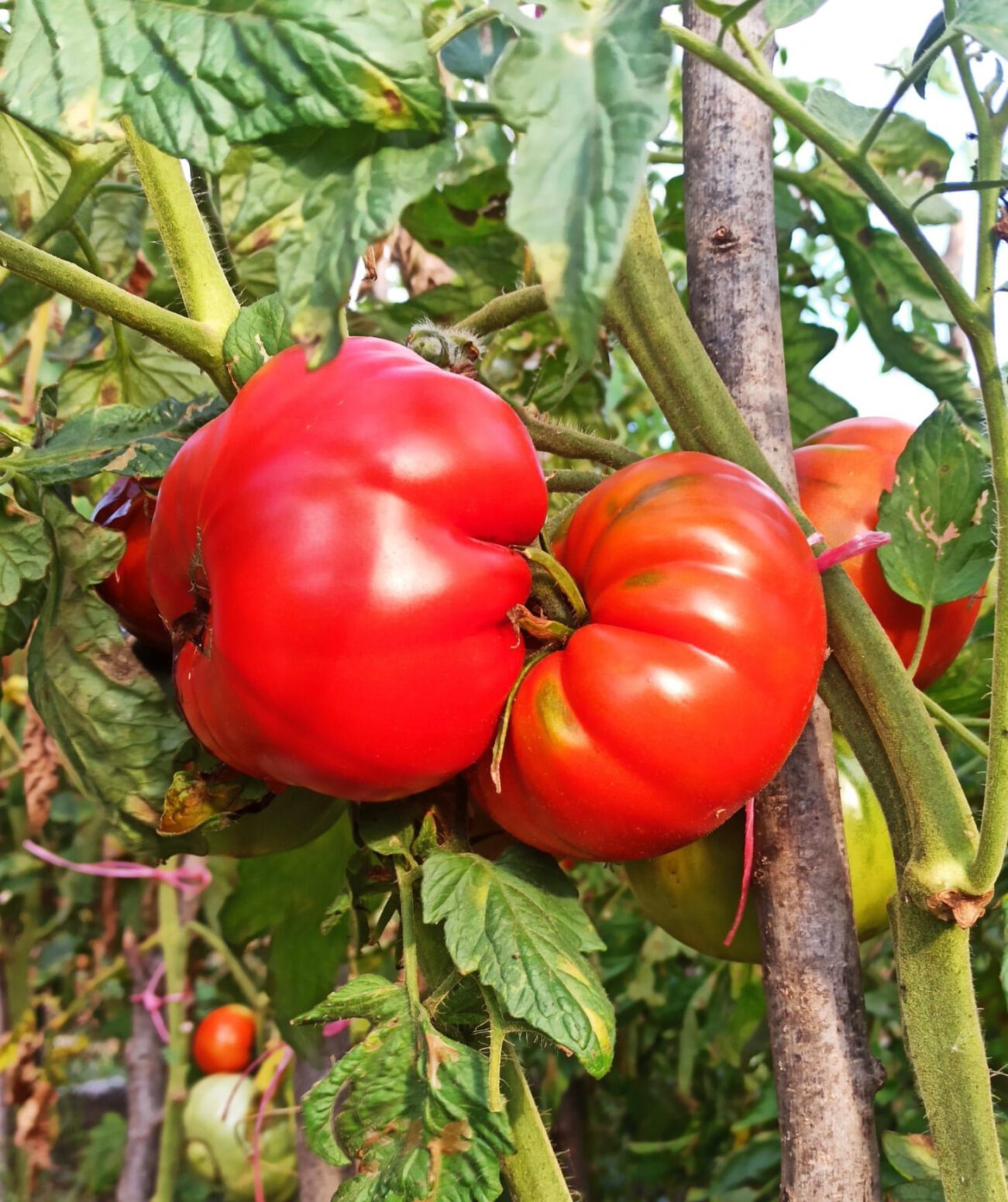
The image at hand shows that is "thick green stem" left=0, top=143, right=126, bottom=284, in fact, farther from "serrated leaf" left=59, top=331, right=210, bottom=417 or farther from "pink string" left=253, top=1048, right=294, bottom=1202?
"pink string" left=253, top=1048, right=294, bottom=1202

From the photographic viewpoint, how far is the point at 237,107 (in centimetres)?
34

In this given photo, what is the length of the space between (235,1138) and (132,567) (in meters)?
1.43

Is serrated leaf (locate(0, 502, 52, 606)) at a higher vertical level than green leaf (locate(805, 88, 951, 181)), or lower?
lower

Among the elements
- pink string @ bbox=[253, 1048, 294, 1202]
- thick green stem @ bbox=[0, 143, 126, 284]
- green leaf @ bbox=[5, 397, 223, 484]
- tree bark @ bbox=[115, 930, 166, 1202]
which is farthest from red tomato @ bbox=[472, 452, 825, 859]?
tree bark @ bbox=[115, 930, 166, 1202]

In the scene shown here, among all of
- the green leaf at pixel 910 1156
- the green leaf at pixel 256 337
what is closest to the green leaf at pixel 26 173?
the green leaf at pixel 256 337

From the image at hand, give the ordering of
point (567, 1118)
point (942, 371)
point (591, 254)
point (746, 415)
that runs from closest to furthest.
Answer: point (591, 254)
point (746, 415)
point (942, 371)
point (567, 1118)

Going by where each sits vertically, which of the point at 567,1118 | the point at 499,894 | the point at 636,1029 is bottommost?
the point at 567,1118

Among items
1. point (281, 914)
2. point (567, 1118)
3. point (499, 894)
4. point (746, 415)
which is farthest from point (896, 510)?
point (567, 1118)

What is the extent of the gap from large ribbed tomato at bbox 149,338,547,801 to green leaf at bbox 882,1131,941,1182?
0.39 metres

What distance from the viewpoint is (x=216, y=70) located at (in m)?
0.34

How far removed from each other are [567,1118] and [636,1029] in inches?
8.4

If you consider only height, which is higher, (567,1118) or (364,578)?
(364,578)

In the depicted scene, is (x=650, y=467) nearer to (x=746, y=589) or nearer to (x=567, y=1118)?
(x=746, y=589)

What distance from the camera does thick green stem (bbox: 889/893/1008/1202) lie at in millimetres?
459
